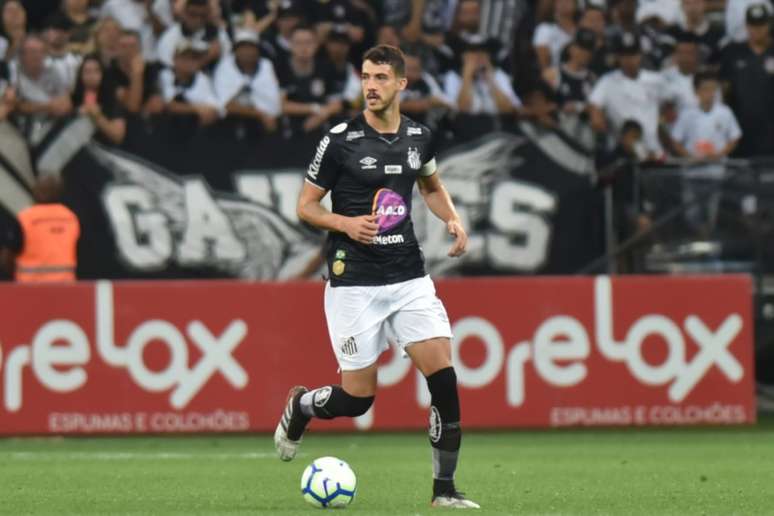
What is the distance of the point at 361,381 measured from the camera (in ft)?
28.2

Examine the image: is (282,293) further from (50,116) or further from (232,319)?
(50,116)

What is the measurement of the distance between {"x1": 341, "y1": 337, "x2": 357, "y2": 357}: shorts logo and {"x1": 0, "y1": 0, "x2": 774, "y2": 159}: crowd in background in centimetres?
750

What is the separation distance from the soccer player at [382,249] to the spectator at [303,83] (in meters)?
7.47

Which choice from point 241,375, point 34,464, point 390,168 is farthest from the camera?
point 241,375

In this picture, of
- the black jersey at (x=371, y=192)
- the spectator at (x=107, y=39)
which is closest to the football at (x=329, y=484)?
the black jersey at (x=371, y=192)

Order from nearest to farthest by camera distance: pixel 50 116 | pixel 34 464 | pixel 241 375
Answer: pixel 34 464
pixel 241 375
pixel 50 116

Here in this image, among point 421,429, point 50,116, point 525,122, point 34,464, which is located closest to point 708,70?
point 525,122

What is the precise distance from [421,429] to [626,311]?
6.43ft

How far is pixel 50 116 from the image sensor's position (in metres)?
15.4

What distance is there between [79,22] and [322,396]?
8.61 meters

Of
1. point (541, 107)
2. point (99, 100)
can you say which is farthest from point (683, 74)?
point (99, 100)

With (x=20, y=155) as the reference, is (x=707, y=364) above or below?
below

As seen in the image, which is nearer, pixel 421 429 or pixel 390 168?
pixel 390 168

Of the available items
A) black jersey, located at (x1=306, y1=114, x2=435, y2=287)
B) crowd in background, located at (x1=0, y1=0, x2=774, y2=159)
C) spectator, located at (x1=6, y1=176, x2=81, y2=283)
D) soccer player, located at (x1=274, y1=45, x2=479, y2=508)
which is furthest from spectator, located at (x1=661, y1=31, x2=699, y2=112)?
black jersey, located at (x1=306, y1=114, x2=435, y2=287)
